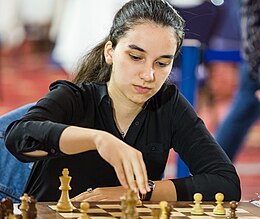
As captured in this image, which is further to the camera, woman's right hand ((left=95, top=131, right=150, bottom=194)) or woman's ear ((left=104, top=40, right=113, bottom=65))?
woman's ear ((left=104, top=40, right=113, bottom=65))

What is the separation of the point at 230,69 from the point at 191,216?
5055 mm

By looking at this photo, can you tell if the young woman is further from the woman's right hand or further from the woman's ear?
the woman's right hand

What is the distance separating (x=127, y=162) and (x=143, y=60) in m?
0.58

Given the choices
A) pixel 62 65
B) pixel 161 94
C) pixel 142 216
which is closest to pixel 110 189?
pixel 142 216

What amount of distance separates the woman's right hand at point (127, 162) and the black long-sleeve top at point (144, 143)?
1.45 ft

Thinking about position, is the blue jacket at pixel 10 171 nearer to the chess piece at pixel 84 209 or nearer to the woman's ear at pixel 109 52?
the woman's ear at pixel 109 52

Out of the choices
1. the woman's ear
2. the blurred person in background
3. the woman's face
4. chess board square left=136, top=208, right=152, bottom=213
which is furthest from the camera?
the blurred person in background

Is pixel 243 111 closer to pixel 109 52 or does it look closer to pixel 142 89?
pixel 109 52

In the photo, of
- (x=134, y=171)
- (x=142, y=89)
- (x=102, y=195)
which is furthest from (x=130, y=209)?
(x=142, y=89)

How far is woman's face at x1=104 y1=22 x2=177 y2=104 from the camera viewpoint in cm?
273

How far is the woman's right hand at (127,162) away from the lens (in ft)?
7.29

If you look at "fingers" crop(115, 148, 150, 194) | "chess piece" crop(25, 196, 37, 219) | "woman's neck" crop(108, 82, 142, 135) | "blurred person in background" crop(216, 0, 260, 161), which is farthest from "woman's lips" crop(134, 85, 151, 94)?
"blurred person in background" crop(216, 0, 260, 161)

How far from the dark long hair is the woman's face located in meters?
Answer: 0.03

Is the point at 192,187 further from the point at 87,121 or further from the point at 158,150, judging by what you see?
the point at 87,121
